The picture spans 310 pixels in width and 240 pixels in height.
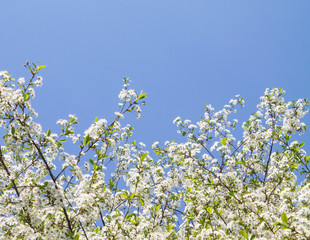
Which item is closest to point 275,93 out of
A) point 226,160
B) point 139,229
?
point 226,160

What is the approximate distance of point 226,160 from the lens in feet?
28.5

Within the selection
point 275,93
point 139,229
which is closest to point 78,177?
point 139,229

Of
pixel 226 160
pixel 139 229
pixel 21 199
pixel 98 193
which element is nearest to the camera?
pixel 21 199

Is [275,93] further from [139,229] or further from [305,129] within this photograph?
[139,229]

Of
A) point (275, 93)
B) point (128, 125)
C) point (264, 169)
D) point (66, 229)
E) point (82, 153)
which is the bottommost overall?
point (66, 229)

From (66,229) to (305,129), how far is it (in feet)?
26.2

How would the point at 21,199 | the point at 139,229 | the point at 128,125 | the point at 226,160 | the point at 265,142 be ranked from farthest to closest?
1. the point at 128,125
2. the point at 265,142
3. the point at 226,160
4. the point at 139,229
5. the point at 21,199

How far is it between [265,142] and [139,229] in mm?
6129

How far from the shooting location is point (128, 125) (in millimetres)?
10828

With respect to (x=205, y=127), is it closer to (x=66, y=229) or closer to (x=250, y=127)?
(x=250, y=127)

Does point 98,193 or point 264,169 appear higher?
point 264,169

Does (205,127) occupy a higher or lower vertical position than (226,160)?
higher

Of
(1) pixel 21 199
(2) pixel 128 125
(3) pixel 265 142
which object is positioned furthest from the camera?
(2) pixel 128 125

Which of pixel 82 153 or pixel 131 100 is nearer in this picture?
pixel 82 153
